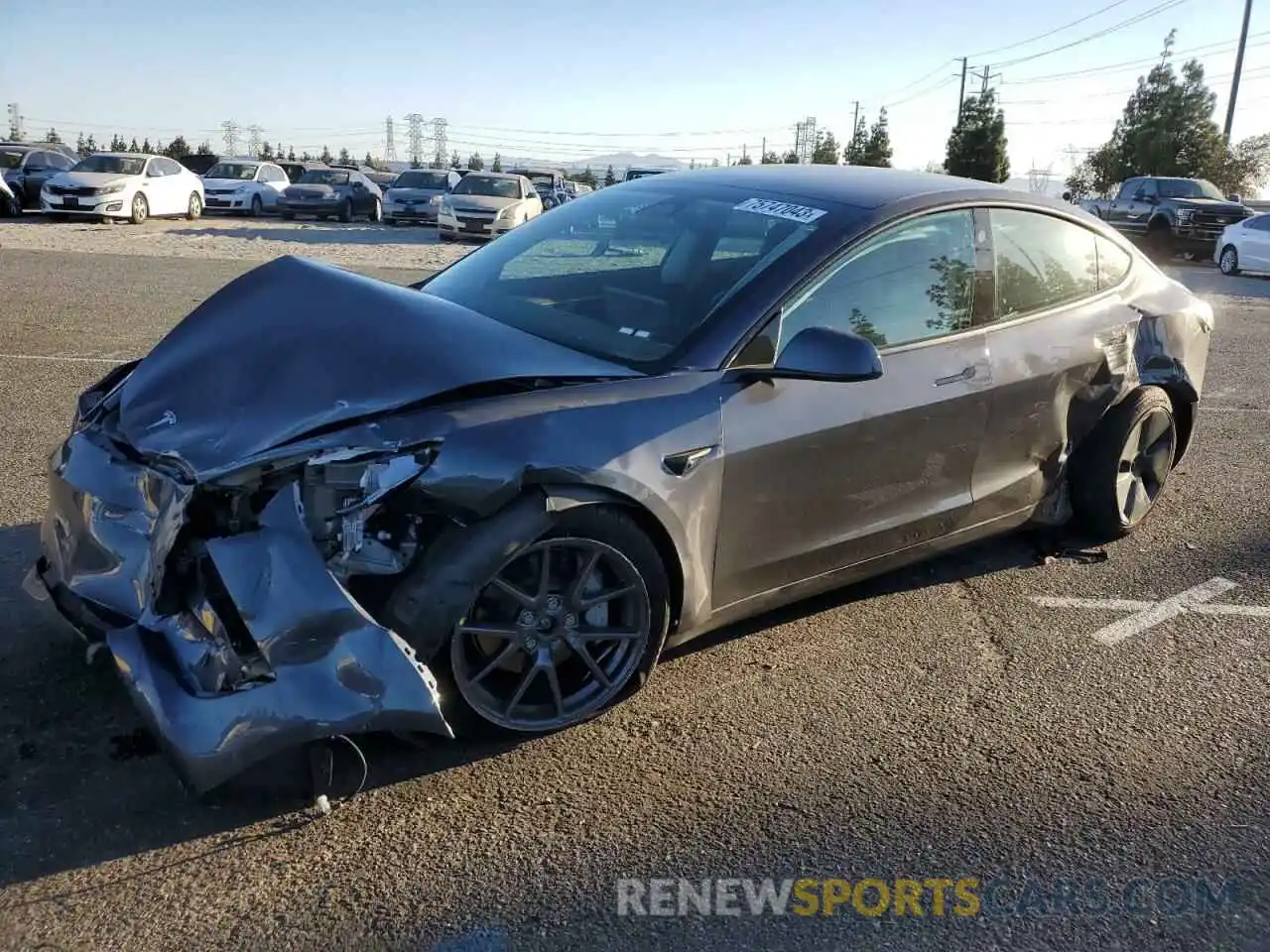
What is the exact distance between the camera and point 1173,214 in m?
24.3

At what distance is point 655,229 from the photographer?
13.3ft

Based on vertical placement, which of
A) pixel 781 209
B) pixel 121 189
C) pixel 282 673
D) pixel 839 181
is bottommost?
pixel 282 673

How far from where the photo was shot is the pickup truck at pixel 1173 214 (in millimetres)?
24016

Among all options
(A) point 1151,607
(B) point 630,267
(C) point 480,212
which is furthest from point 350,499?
(C) point 480,212

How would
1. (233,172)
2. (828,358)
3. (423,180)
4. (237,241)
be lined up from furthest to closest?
(233,172) → (423,180) → (237,241) → (828,358)

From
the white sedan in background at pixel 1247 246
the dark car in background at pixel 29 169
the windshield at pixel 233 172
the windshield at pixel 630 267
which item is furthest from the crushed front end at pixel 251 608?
the windshield at pixel 233 172

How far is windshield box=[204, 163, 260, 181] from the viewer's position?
93.1 feet

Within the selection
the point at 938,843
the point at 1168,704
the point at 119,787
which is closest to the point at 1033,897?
the point at 938,843

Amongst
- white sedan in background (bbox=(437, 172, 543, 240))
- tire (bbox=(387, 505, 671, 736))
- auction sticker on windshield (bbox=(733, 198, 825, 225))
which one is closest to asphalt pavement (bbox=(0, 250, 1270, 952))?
tire (bbox=(387, 505, 671, 736))

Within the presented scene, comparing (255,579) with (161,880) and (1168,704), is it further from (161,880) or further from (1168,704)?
(1168,704)

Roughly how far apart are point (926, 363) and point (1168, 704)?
136cm

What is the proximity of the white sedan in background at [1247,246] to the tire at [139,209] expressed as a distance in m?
21.8

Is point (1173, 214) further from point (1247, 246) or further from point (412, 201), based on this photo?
point (412, 201)

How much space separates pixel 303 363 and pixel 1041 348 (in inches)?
108
